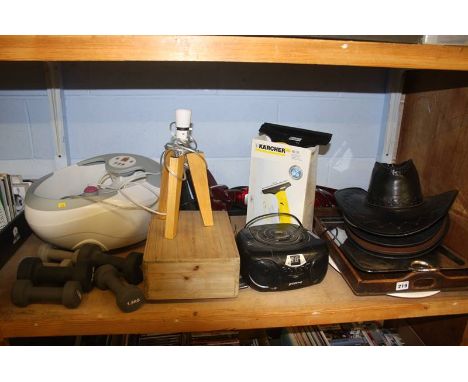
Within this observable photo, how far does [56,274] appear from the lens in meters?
0.61

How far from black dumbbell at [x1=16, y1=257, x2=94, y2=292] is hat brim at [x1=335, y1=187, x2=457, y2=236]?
0.49 meters

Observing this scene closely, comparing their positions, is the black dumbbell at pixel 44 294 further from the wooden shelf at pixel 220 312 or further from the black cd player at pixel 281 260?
the black cd player at pixel 281 260

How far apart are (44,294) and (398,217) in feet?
2.10

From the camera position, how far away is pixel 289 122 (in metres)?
0.96

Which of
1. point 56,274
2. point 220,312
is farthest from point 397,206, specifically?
point 56,274

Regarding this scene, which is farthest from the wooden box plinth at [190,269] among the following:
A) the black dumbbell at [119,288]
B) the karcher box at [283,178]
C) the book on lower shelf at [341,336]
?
the book on lower shelf at [341,336]

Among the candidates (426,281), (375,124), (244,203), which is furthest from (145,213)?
(375,124)

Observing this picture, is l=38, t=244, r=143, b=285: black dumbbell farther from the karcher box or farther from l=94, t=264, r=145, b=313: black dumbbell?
the karcher box

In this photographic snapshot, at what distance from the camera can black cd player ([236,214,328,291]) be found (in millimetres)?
614

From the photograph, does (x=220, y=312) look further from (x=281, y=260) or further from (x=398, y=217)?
(x=398, y=217)

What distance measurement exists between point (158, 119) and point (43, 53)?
1.41 feet

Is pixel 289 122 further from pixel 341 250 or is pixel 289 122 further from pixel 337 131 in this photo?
pixel 341 250

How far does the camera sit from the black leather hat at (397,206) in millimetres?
677

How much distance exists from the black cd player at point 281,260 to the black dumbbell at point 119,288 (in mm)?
183
